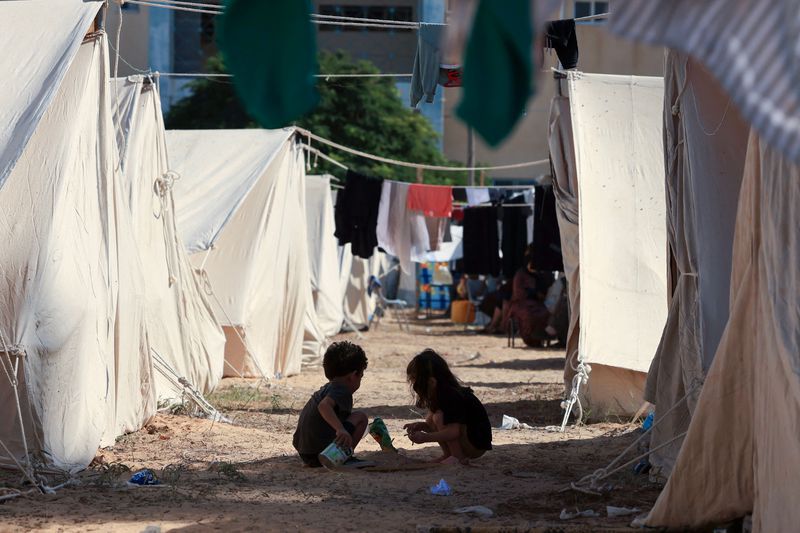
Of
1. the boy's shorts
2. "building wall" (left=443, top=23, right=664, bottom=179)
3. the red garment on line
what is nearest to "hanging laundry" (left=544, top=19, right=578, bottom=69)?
the boy's shorts

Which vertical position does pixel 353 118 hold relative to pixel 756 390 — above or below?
above

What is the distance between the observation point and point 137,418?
7.89 m

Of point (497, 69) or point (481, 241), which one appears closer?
point (497, 69)

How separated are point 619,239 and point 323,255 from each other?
31.1 feet

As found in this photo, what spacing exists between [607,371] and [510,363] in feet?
19.8

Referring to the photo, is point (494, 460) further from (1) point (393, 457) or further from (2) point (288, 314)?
(2) point (288, 314)

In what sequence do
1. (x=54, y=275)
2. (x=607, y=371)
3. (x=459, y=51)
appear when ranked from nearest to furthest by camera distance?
(x=459, y=51), (x=54, y=275), (x=607, y=371)

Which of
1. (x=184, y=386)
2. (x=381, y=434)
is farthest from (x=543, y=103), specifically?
(x=381, y=434)

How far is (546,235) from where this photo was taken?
11.5 metres

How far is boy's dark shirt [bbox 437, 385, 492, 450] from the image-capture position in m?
6.71

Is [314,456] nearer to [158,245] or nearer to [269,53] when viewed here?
[158,245]

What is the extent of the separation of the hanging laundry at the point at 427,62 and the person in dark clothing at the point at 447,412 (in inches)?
94.5

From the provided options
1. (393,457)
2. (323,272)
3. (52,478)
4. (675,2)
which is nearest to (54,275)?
(52,478)

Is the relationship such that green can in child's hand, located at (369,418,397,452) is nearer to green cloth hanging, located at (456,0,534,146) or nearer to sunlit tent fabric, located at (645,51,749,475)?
sunlit tent fabric, located at (645,51,749,475)
